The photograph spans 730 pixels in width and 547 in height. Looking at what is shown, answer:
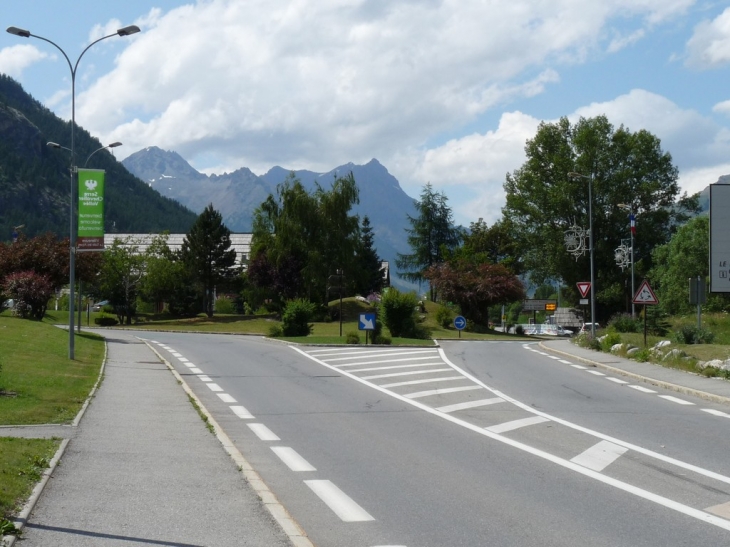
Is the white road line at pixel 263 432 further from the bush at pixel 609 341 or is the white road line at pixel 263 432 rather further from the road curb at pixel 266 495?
the bush at pixel 609 341

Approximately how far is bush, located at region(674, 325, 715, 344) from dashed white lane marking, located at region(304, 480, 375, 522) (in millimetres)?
23384

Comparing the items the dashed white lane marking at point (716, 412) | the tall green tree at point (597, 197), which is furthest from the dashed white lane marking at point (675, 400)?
the tall green tree at point (597, 197)

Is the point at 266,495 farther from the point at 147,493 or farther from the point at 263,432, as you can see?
the point at 263,432

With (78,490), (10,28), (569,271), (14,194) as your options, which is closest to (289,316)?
(10,28)

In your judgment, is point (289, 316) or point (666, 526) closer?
point (666, 526)

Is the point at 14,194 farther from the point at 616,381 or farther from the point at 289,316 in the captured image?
the point at 616,381

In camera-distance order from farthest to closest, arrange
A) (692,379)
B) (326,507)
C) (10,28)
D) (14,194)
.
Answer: (14,194) < (10,28) < (692,379) < (326,507)

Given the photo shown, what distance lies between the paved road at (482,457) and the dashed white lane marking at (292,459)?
0.04 m

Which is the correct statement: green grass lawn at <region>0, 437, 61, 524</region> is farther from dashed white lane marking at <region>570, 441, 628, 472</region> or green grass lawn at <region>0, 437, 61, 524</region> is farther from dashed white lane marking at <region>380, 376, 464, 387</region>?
dashed white lane marking at <region>380, 376, 464, 387</region>

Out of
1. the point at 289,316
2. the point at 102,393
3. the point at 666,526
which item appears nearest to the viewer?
the point at 666,526

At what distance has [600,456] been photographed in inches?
415

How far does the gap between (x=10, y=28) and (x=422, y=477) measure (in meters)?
20.2

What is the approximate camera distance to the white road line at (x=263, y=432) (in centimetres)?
1191

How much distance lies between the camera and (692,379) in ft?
66.9
